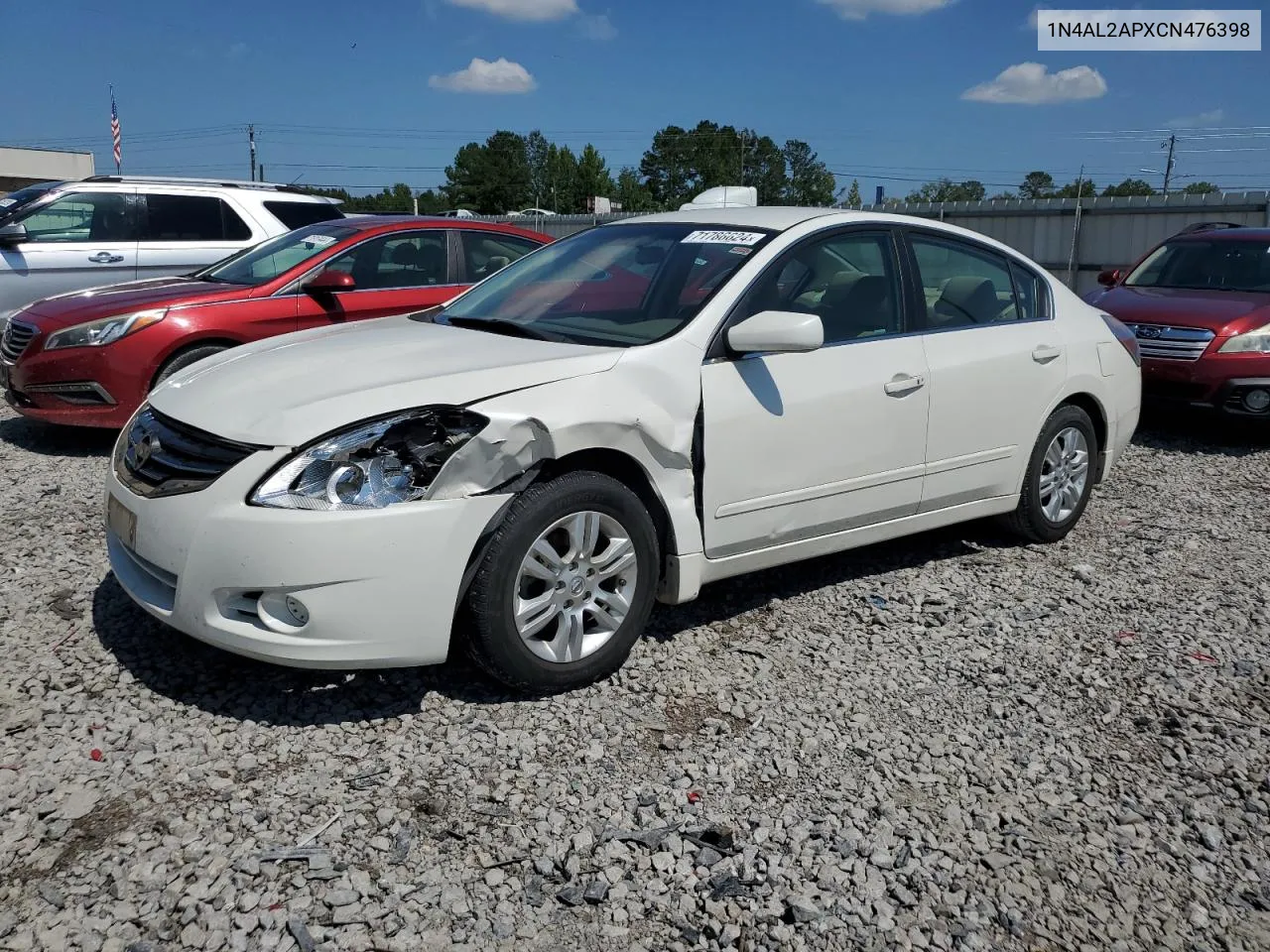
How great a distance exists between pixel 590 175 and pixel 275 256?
66.8 meters

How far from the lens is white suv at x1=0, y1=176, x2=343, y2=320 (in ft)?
31.2

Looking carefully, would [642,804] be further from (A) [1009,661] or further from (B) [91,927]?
(A) [1009,661]

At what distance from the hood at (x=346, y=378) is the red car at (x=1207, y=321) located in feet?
20.1

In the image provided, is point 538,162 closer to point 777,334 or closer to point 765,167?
point 765,167

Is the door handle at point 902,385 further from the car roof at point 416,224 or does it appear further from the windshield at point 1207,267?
the windshield at point 1207,267

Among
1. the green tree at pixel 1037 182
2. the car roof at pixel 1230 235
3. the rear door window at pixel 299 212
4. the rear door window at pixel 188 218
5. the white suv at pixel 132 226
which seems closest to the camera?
the car roof at pixel 1230 235

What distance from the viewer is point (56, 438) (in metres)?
7.65

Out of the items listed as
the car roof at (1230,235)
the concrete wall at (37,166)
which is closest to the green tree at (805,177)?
the concrete wall at (37,166)

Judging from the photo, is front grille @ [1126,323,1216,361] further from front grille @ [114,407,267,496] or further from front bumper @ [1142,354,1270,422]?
front grille @ [114,407,267,496]

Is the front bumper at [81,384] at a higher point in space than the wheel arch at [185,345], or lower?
lower

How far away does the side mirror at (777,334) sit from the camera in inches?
154

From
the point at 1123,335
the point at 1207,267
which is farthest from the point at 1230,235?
the point at 1123,335

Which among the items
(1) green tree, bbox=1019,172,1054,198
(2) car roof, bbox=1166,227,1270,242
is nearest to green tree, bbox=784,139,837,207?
(1) green tree, bbox=1019,172,1054,198

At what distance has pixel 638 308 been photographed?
428 cm
